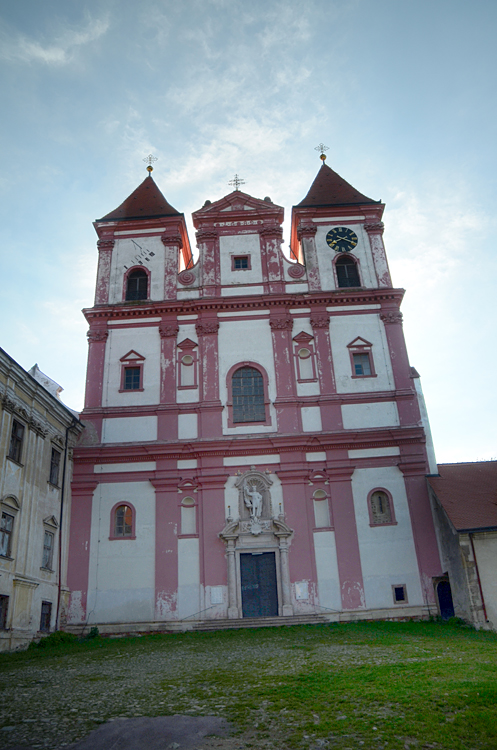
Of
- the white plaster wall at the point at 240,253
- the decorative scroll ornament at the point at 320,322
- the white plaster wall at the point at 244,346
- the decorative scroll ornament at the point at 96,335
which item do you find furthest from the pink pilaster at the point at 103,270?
the decorative scroll ornament at the point at 320,322

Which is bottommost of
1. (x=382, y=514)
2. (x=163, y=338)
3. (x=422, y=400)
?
(x=382, y=514)

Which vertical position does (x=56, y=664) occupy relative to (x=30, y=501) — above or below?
below

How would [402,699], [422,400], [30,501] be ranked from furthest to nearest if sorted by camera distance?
[422,400], [30,501], [402,699]

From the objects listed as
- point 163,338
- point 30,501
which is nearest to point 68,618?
point 30,501

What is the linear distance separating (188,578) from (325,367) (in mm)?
10782

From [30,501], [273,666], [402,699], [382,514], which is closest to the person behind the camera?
[402,699]

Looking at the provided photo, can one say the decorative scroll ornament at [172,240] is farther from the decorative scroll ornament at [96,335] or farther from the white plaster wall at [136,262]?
the decorative scroll ornament at [96,335]

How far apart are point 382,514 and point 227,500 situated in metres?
6.39

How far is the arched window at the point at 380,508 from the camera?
24172 mm

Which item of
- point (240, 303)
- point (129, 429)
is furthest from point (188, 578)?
point (240, 303)

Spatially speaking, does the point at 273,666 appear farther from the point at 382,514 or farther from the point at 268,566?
the point at 382,514

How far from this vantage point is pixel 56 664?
47.8ft

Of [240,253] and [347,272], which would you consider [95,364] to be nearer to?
[240,253]

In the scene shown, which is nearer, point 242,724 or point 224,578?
point 242,724
